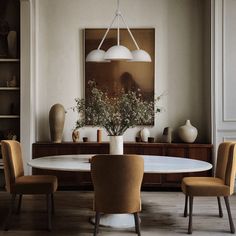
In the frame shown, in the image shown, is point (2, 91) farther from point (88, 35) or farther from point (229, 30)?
point (229, 30)

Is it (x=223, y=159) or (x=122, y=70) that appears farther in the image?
(x=122, y=70)

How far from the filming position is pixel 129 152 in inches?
238

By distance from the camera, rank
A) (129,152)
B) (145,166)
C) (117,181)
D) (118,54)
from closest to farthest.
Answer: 1. (117,181)
2. (145,166)
3. (118,54)
4. (129,152)

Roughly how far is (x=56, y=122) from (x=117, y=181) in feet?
9.20

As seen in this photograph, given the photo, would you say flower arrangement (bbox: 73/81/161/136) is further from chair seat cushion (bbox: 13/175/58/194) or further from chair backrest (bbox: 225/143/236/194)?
chair backrest (bbox: 225/143/236/194)

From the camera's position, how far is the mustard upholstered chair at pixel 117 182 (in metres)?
3.47

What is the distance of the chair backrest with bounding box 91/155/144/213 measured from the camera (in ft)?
11.4

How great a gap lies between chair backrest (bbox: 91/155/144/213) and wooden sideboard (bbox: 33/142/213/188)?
246 centimetres

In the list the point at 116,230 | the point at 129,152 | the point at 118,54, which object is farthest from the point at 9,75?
the point at 116,230

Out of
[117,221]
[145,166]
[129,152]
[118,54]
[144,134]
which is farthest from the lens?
[144,134]

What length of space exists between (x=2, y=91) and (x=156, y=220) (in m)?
3.13

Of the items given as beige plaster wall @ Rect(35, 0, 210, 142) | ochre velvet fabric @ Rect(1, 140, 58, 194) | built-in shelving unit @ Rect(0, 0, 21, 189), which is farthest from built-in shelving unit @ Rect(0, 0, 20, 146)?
ochre velvet fabric @ Rect(1, 140, 58, 194)

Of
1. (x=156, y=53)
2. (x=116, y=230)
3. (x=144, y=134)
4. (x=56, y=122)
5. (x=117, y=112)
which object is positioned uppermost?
(x=156, y=53)

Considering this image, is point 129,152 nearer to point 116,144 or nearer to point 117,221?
point 116,144
